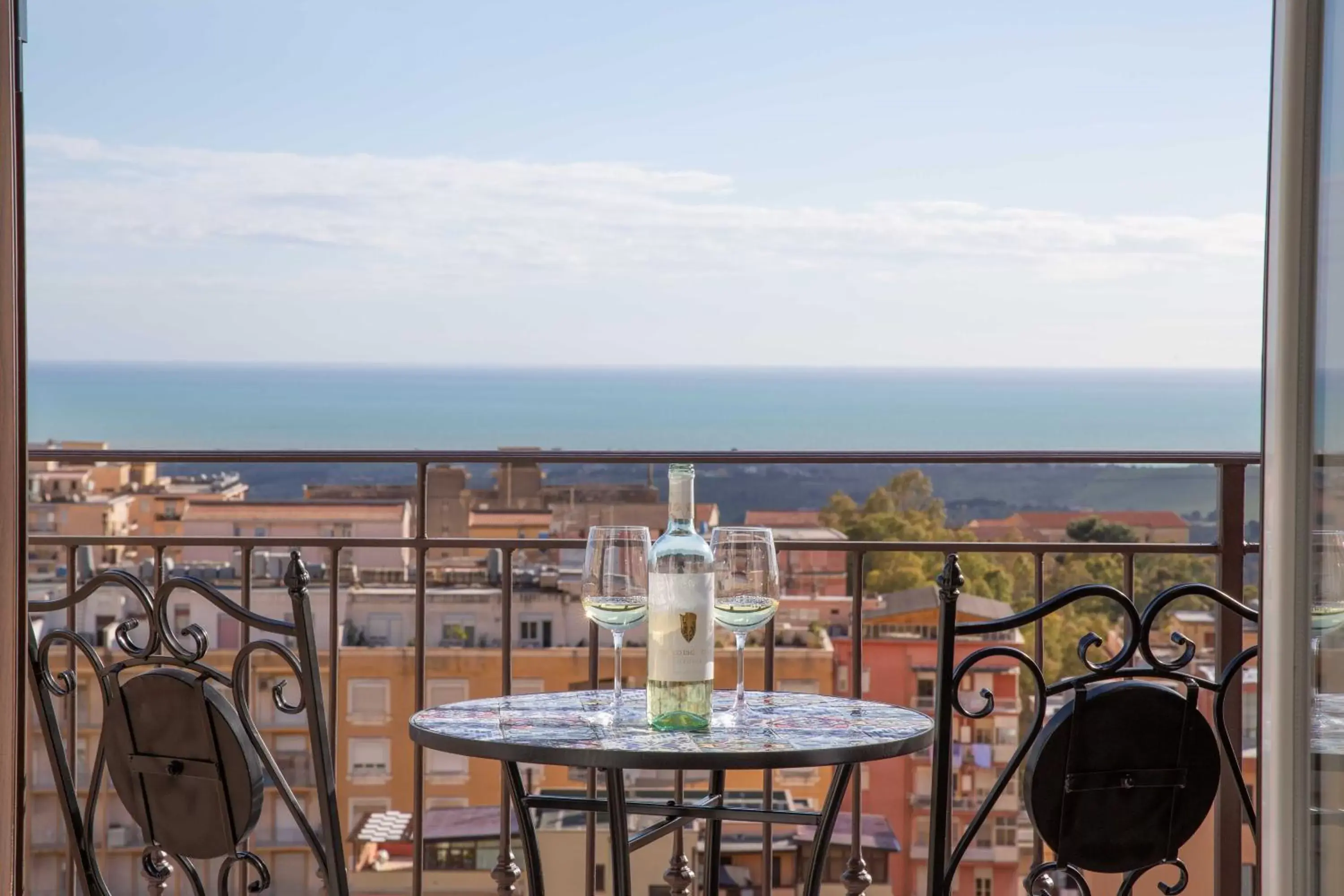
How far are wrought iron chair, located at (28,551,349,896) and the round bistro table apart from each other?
224mm

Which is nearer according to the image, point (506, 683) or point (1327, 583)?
point (1327, 583)

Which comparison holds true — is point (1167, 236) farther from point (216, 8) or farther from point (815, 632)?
point (216, 8)

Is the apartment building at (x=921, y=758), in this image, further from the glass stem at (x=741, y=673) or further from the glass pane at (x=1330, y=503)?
the glass pane at (x=1330, y=503)

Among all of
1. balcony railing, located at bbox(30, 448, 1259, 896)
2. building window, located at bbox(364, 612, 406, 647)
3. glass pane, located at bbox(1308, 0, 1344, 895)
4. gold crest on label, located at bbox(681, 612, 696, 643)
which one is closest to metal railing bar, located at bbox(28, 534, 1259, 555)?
balcony railing, located at bbox(30, 448, 1259, 896)

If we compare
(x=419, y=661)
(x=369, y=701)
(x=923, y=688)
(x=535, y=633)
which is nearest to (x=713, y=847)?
(x=419, y=661)

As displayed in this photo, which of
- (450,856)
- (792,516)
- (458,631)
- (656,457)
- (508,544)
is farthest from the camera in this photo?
(792,516)

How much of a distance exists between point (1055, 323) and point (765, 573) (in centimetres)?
3462

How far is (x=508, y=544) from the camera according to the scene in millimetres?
2490

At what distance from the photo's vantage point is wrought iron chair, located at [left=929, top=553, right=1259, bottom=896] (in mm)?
1580

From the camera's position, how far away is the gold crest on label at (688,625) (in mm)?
1537

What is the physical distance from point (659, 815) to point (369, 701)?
20214mm

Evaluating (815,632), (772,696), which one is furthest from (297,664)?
(815,632)

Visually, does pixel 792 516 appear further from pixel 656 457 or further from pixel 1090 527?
pixel 656 457

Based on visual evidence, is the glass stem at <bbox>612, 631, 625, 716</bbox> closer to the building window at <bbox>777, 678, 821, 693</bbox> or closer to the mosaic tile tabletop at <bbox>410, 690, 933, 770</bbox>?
the mosaic tile tabletop at <bbox>410, 690, 933, 770</bbox>
